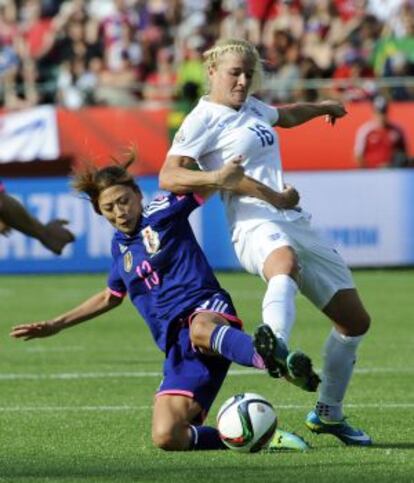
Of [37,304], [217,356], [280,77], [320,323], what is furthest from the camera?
[280,77]

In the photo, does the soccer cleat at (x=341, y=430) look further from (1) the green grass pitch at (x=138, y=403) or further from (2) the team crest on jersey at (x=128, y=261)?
(2) the team crest on jersey at (x=128, y=261)

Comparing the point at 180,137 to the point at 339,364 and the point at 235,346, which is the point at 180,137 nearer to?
the point at 235,346

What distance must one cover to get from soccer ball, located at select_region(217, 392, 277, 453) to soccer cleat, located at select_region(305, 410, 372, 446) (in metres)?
0.65

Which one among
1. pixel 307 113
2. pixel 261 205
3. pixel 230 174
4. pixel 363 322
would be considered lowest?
pixel 363 322

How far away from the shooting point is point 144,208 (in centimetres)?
867

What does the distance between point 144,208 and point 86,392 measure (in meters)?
2.49

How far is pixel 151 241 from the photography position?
334 inches

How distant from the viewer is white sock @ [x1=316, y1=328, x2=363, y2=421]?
8.55m

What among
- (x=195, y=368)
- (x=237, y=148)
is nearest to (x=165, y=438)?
(x=195, y=368)

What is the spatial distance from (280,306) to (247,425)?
61 centimetres

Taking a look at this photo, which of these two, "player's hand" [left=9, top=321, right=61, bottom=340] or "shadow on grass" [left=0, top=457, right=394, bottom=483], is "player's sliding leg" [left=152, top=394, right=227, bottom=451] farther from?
"player's hand" [left=9, top=321, right=61, bottom=340]

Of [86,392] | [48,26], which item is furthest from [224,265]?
[86,392]

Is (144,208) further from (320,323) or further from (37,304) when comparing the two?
(37,304)

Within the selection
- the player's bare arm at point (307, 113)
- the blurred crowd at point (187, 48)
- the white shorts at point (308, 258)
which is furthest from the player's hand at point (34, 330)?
the blurred crowd at point (187, 48)
